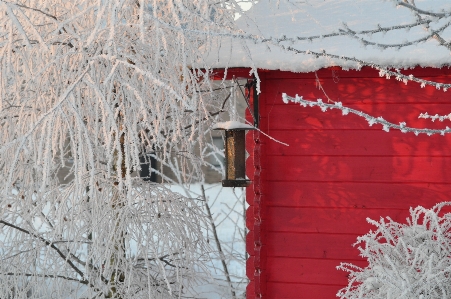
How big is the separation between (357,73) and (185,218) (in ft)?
6.22

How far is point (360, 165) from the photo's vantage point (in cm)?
498

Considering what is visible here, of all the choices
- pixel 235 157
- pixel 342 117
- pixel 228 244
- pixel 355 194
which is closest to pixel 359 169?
pixel 355 194

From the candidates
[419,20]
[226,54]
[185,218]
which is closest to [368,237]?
[185,218]

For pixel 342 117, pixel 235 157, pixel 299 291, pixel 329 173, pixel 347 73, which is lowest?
pixel 299 291

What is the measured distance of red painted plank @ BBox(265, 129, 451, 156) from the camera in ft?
16.0

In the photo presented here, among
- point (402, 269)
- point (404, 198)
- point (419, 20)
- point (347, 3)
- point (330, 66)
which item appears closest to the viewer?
point (419, 20)

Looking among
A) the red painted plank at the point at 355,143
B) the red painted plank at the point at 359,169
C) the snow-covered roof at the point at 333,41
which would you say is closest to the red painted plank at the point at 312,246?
the red painted plank at the point at 359,169

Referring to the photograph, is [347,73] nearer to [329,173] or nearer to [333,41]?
[333,41]

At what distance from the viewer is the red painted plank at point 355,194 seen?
4.88 metres

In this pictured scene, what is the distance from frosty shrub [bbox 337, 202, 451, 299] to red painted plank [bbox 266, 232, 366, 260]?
0.27 meters

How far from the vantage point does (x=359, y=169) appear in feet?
16.3

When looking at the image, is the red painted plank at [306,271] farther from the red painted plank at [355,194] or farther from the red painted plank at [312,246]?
the red painted plank at [355,194]

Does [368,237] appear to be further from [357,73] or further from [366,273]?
[357,73]

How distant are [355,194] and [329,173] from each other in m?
0.28
